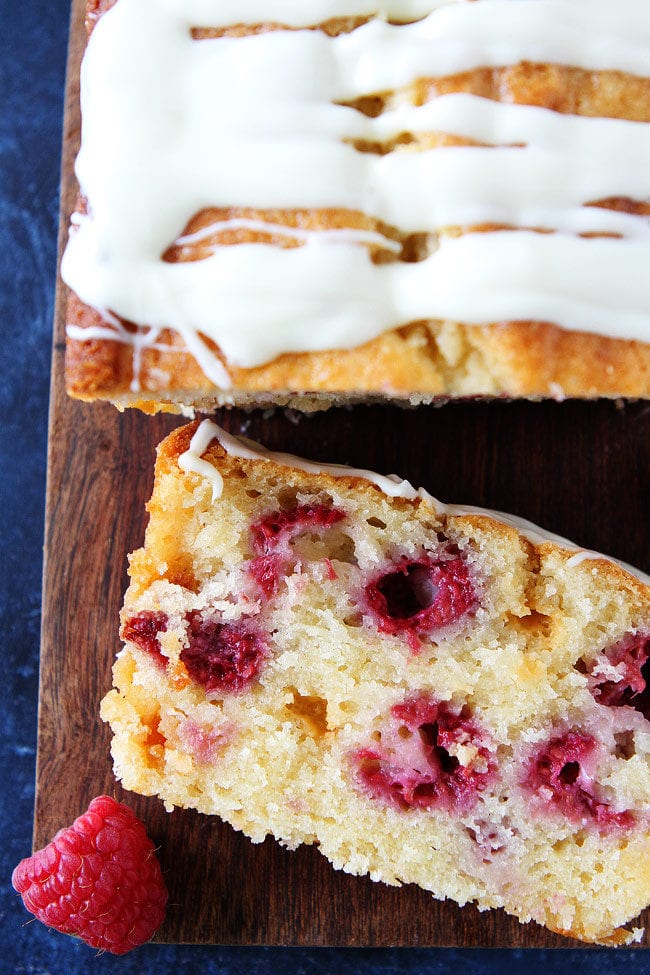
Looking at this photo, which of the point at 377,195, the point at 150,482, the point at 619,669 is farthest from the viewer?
the point at 150,482

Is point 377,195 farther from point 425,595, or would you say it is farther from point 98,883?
point 98,883

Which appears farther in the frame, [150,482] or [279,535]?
[150,482]

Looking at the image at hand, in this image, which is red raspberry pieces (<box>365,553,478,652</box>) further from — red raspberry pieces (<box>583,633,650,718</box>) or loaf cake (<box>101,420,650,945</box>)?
red raspberry pieces (<box>583,633,650,718</box>)

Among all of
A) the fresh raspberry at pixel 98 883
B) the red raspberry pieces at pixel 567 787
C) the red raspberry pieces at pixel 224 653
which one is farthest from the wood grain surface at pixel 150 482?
the red raspberry pieces at pixel 567 787

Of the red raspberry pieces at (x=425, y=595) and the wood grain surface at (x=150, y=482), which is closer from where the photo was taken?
Answer: the red raspberry pieces at (x=425, y=595)

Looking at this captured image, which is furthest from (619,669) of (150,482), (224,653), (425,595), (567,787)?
(150,482)

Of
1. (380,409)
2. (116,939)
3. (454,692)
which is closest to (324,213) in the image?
(380,409)

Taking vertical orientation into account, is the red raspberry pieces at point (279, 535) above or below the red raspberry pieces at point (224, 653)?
above

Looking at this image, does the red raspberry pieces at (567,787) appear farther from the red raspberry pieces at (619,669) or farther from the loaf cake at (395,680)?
the red raspberry pieces at (619,669)

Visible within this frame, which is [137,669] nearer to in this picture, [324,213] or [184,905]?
[184,905]
